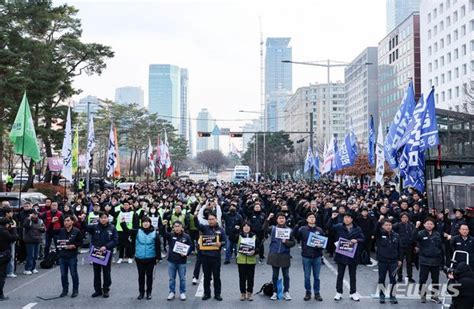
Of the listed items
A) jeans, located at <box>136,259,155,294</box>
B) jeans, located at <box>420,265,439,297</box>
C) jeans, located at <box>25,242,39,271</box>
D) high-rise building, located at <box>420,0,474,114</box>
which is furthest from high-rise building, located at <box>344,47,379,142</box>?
jeans, located at <box>136,259,155,294</box>

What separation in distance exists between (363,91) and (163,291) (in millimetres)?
118808

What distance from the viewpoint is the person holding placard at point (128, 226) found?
14.4 metres

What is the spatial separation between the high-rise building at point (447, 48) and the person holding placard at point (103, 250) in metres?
56.1

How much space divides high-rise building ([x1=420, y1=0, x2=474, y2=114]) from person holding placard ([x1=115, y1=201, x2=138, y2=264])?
5292 centimetres

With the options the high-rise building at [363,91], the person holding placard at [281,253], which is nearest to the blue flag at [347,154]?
the person holding placard at [281,253]

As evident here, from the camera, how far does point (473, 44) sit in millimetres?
62938

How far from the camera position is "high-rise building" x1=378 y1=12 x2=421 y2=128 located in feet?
278

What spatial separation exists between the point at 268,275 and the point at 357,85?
401ft

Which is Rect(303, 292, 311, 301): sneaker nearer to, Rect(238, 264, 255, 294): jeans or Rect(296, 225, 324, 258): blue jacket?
Rect(296, 225, 324, 258): blue jacket

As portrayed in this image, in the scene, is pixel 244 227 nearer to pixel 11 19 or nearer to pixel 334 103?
pixel 11 19

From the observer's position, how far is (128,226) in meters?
14.4

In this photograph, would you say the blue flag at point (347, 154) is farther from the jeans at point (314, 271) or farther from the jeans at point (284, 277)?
the jeans at point (284, 277)

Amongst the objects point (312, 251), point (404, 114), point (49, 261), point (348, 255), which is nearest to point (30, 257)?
point (49, 261)

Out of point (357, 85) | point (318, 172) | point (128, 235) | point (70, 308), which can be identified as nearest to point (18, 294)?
point (70, 308)
